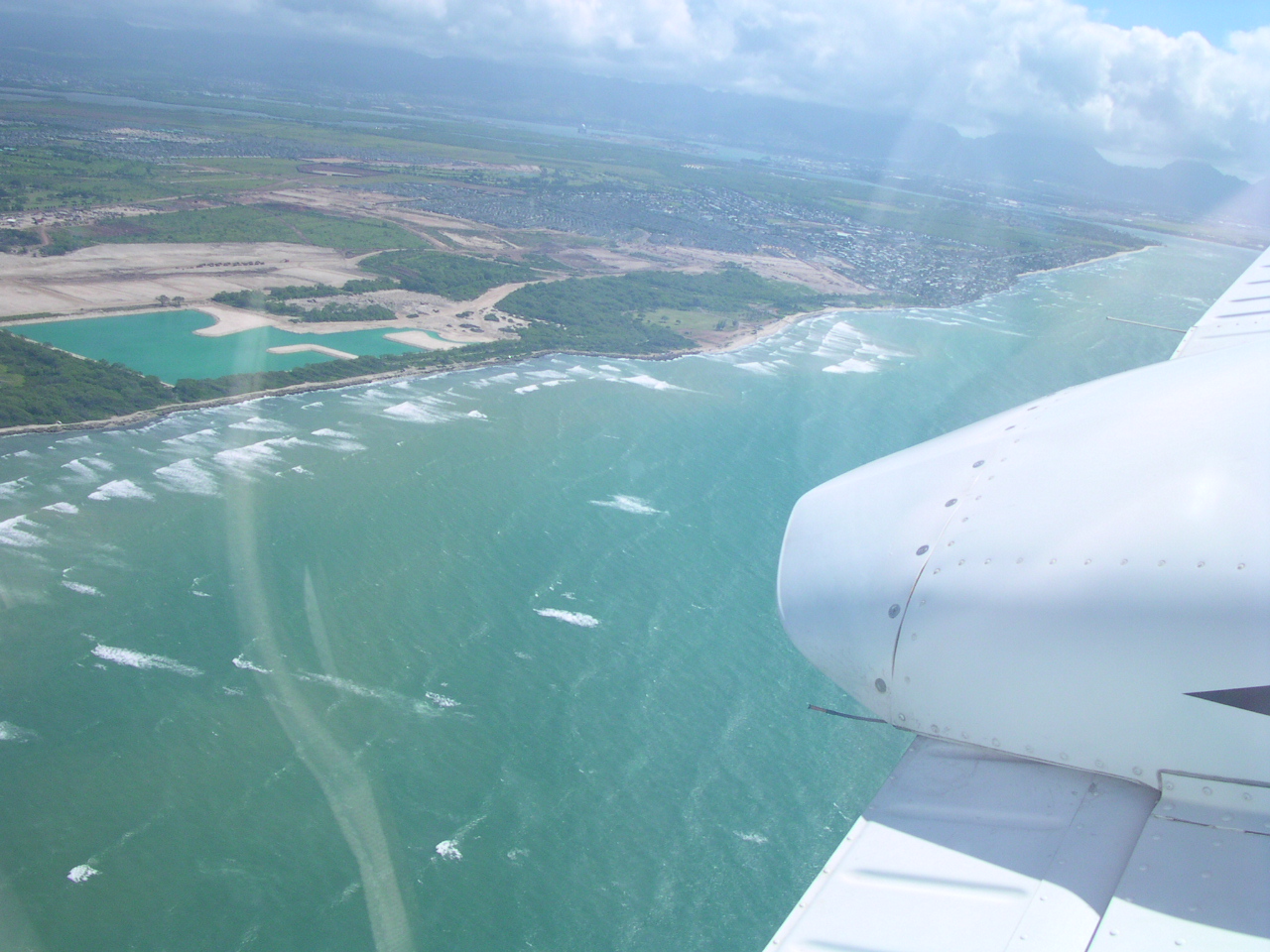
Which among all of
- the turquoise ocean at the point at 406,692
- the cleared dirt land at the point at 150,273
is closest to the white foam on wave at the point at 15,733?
the turquoise ocean at the point at 406,692

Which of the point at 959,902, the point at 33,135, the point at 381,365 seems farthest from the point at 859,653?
the point at 33,135

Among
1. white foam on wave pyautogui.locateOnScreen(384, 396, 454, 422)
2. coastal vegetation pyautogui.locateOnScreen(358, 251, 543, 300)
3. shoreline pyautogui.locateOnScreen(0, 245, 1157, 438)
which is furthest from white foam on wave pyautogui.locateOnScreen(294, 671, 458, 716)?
coastal vegetation pyautogui.locateOnScreen(358, 251, 543, 300)

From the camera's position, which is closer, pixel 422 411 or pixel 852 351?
pixel 422 411

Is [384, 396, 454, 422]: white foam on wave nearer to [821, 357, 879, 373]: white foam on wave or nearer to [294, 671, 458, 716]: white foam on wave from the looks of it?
[294, 671, 458, 716]: white foam on wave

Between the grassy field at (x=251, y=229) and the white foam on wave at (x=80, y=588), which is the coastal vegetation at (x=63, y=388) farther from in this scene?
the grassy field at (x=251, y=229)

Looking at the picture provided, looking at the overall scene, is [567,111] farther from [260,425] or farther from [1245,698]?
[1245,698]

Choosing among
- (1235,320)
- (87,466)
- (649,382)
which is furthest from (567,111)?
(1235,320)

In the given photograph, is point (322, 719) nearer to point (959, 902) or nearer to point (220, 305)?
point (959, 902)
